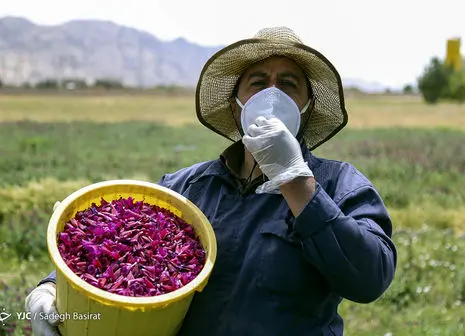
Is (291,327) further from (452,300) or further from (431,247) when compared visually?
(431,247)

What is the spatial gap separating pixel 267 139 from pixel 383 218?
455 millimetres

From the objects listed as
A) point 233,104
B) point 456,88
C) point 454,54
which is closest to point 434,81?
point 456,88

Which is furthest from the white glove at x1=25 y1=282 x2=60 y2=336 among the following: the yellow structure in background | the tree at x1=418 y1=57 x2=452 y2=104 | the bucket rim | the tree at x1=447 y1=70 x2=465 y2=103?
the yellow structure in background

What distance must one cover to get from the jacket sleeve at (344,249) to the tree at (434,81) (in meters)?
59.2

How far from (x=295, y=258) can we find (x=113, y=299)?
57 cm

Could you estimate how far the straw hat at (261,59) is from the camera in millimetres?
2104

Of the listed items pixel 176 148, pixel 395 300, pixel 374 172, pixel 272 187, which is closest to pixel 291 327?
pixel 272 187

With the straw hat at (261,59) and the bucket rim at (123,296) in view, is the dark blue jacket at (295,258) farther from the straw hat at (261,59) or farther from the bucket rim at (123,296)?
the straw hat at (261,59)

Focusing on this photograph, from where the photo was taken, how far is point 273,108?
6.48ft

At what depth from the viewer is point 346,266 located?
1.68 metres

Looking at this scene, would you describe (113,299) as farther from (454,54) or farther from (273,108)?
(454,54)

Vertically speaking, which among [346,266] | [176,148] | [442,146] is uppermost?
[346,266]

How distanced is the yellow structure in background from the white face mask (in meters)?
62.5

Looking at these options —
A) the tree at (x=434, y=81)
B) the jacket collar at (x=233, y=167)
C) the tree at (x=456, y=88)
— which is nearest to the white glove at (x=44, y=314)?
the jacket collar at (x=233, y=167)
